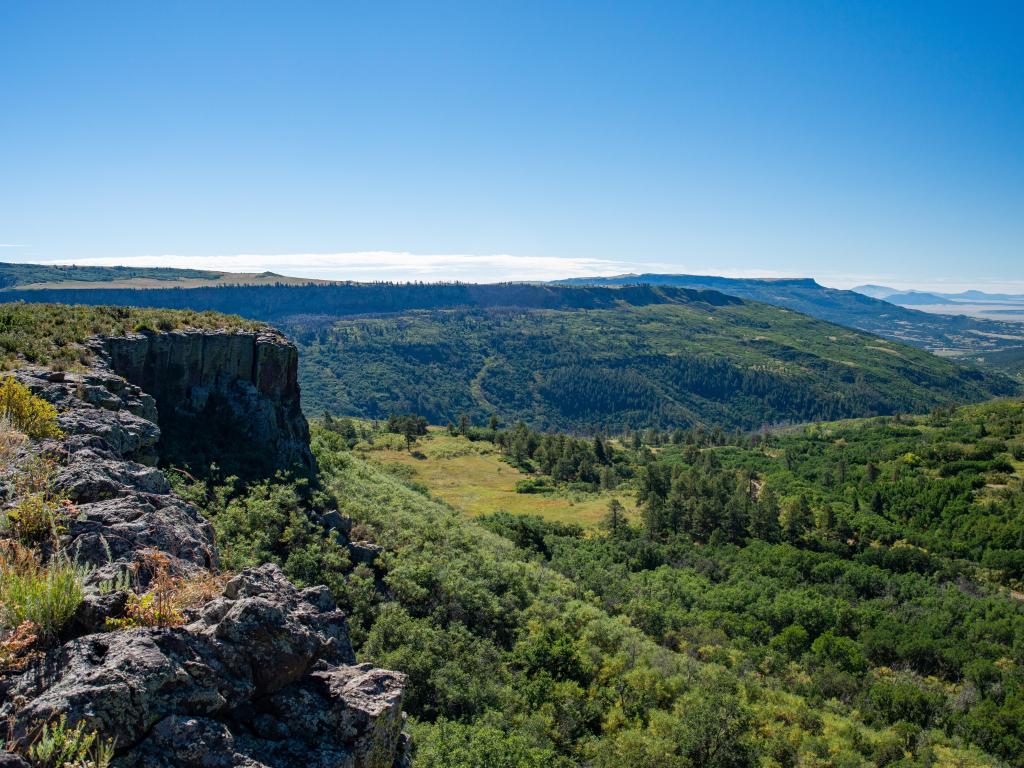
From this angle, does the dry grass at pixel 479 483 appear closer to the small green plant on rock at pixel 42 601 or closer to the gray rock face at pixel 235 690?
the gray rock face at pixel 235 690

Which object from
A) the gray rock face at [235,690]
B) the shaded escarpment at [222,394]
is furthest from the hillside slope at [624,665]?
the gray rock face at [235,690]

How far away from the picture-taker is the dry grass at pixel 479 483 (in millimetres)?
82688

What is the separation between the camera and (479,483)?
318 ft

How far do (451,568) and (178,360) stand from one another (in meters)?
18.5

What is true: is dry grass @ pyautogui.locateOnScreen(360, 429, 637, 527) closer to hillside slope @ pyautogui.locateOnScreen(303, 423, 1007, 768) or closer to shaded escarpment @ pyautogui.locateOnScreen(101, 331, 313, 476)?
hillside slope @ pyautogui.locateOnScreen(303, 423, 1007, 768)

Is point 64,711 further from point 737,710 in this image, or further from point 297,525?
point 737,710

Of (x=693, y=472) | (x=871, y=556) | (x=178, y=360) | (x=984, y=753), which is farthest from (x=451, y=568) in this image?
(x=693, y=472)

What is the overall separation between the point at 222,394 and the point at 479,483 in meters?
66.4

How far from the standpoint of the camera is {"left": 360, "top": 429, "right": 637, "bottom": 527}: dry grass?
82688 mm

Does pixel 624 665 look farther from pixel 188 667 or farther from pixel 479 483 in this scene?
pixel 479 483

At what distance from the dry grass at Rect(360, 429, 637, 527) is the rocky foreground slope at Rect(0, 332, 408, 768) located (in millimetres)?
63121

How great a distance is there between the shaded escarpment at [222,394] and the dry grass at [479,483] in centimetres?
3992

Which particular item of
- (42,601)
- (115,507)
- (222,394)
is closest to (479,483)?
(222,394)

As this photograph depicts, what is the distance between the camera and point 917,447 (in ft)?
346
